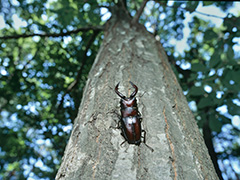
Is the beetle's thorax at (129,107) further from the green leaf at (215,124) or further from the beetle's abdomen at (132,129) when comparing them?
the green leaf at (215,124)

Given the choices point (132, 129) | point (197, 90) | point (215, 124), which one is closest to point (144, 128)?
→ point (132, 129)

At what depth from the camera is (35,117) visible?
368 centimetres

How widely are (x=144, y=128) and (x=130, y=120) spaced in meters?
0.11

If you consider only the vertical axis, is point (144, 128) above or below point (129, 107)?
below

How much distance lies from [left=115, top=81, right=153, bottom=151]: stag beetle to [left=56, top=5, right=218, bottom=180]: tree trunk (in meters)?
0.03

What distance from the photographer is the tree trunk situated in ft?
2.95

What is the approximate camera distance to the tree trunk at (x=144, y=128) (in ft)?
2.95

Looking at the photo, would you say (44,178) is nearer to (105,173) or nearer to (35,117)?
(35,117)

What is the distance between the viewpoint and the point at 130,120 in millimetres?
1140

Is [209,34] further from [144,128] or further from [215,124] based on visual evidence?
[144,128]

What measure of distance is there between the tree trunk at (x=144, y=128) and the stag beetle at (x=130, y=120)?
0.03 metres

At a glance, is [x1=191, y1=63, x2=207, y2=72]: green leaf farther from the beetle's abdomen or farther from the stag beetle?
the beetle's abdomen

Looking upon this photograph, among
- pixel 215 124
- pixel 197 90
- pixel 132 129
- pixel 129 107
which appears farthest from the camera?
pixel 215 124

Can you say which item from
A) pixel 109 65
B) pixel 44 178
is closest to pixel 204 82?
pixel 109 65
